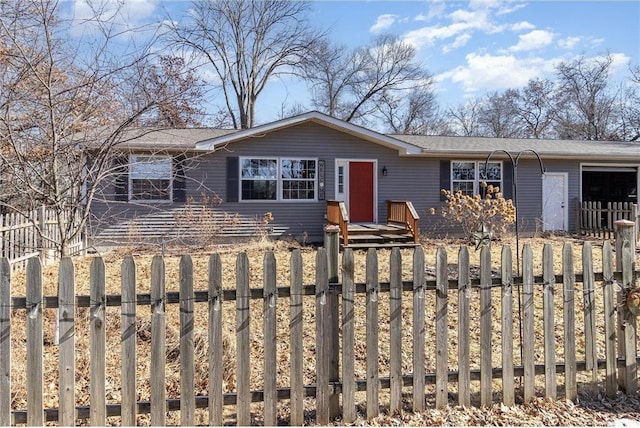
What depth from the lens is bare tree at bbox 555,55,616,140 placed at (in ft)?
113

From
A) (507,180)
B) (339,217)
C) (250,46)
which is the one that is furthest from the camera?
(250,46)

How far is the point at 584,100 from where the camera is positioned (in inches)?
1405

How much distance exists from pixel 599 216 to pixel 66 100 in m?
14.4

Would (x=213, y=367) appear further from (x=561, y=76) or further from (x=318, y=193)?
(x=561, y=76)

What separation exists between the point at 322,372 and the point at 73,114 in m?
3.51

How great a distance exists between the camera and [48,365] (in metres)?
3.97

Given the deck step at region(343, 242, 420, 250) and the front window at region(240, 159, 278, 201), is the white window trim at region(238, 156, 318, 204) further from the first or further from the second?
the deck step at region(343, 242, 420, 250)

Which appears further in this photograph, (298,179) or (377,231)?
(298,179)

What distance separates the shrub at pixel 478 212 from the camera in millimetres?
12039

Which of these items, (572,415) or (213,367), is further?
(572,415)

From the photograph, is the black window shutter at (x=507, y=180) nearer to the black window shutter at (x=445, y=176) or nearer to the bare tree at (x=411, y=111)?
the black window shutter at (x=445, y=176)

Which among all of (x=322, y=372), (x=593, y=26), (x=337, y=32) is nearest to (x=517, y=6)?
(x=593, y=26)

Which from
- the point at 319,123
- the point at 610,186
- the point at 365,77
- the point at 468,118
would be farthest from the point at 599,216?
the point at 468,118

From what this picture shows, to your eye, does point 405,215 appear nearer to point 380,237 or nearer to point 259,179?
point 380,237
